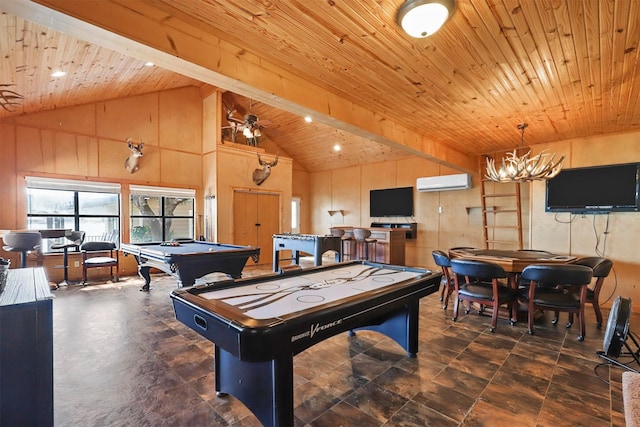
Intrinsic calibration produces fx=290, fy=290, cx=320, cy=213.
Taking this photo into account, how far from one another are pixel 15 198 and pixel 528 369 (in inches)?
314

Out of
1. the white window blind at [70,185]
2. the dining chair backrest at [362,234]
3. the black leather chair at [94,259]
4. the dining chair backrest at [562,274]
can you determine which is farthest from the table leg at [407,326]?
the white window blind at [70,185]

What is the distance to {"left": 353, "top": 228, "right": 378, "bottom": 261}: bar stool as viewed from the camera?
281 inches

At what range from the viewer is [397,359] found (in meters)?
2.71

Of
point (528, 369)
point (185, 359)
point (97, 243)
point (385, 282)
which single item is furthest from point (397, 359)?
point (97, 243)

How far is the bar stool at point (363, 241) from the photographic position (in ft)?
23.4

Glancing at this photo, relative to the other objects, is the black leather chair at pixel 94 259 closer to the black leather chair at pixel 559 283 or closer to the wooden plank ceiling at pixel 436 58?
the wooden plank ceiling at pixel 436 58

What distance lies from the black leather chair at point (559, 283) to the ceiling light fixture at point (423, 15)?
9.21 ft

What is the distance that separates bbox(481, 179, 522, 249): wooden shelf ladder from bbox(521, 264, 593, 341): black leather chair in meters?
2.73

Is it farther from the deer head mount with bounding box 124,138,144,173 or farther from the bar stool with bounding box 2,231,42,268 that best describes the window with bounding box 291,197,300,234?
the bar stool with bounding box 2,231,42,268

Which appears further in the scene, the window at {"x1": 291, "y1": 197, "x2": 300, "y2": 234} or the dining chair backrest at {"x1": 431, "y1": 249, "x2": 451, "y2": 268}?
the window at {"x1": 291, "y1": 197, "x2": 300, "y2": 234}

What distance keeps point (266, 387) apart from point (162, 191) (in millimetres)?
6523

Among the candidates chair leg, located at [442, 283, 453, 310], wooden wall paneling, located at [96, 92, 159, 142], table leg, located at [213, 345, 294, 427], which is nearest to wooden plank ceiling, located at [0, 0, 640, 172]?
wooden wall paneling, located at [96, 92, 159, 142]

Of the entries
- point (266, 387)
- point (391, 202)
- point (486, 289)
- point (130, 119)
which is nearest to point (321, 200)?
point (391, 202)

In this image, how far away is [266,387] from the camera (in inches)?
65.1
